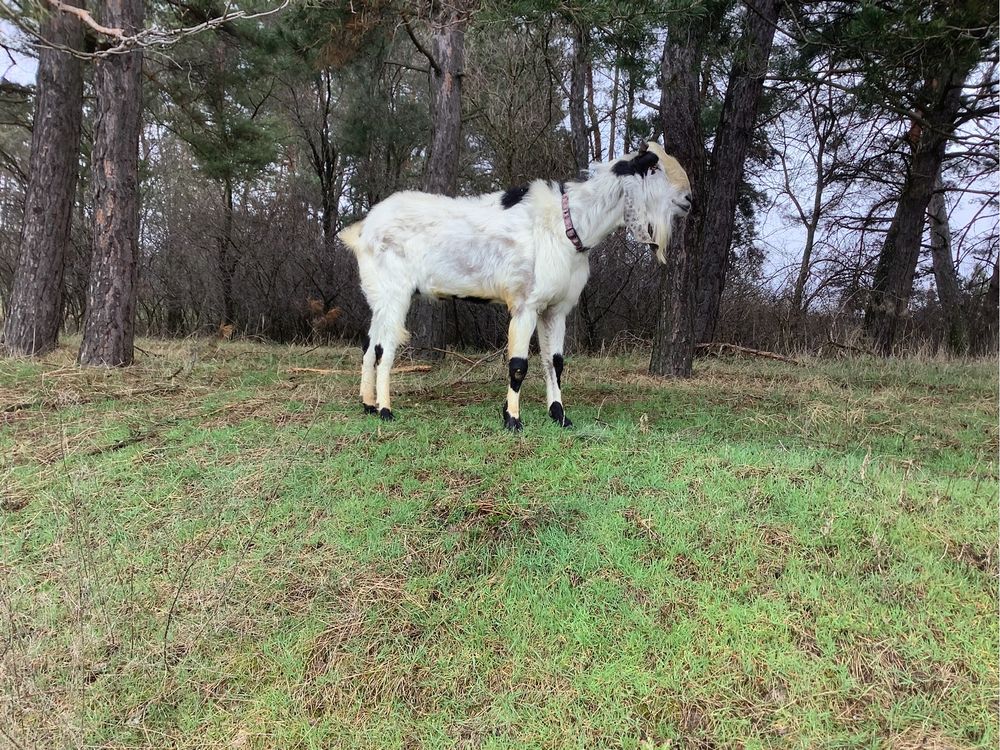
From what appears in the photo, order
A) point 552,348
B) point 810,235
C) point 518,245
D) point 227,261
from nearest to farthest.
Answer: point 518,245
point 552,348
point 227,261
point 810,235

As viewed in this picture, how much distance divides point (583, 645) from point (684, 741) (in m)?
0.44

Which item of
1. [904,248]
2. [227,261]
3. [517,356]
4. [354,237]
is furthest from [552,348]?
[227,261]

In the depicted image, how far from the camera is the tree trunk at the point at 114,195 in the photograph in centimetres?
621

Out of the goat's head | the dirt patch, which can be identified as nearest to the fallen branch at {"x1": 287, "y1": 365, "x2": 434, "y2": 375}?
the goat's head

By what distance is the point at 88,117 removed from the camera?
1155 cm

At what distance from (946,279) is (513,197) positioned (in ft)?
39.8

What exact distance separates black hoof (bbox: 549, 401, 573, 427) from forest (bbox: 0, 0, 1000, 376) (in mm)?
1756

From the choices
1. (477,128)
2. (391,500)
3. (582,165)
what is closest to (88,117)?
(477,128)

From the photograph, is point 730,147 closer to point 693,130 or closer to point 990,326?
point 693,130

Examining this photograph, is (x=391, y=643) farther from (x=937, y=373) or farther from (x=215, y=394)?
(x=937, y=373)

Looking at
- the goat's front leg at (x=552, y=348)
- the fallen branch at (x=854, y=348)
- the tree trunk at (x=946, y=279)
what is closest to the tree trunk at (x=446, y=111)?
the goat's front leg at (x=552, y=348)

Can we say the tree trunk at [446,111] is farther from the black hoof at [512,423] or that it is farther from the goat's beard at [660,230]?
the goat's beard at [660,230]

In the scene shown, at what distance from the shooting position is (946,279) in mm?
12031

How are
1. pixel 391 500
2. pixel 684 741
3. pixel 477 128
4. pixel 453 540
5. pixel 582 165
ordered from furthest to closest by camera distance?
1. pixel 477 128
2. pixel 582 165
3. pixel 391 500
4. pixel 453 540
5. pixel 684 741
